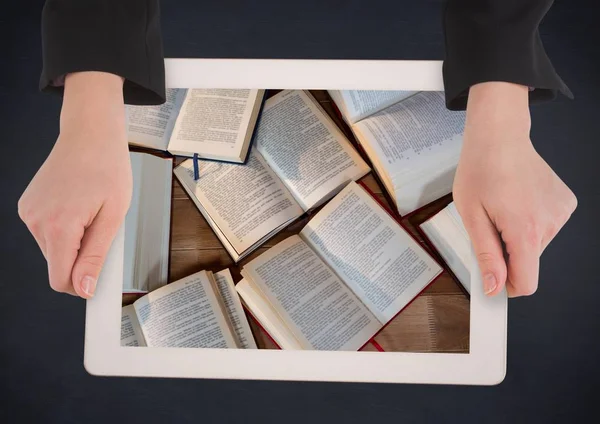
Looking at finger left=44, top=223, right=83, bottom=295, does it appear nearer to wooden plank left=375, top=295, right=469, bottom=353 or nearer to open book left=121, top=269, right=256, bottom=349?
open book left=121, top=269, right=256, bottom=349

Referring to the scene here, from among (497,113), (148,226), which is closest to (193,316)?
(148,226)

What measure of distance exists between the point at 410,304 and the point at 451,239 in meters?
0.12

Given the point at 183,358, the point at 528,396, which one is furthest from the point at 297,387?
the point at 528,396

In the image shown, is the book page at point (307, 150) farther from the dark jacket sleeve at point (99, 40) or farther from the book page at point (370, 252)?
the dark jacket sleeve at point (99, 40)

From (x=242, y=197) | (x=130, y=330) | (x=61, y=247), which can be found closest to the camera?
(x=61, y=247)

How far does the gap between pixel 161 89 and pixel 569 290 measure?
0.64 m

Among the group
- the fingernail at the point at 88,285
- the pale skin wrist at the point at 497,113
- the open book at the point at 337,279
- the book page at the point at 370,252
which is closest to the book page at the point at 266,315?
the open book at the point at 337,279

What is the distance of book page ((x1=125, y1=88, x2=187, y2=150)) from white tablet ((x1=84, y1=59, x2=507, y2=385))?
0.08 metres

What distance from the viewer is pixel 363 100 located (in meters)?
0.92

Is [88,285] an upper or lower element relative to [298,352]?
upper

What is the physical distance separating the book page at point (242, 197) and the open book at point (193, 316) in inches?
2.9

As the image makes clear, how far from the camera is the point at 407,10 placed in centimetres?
93

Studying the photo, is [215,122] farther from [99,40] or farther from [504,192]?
[504,192]

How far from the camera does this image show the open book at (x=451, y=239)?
84 centimetres
